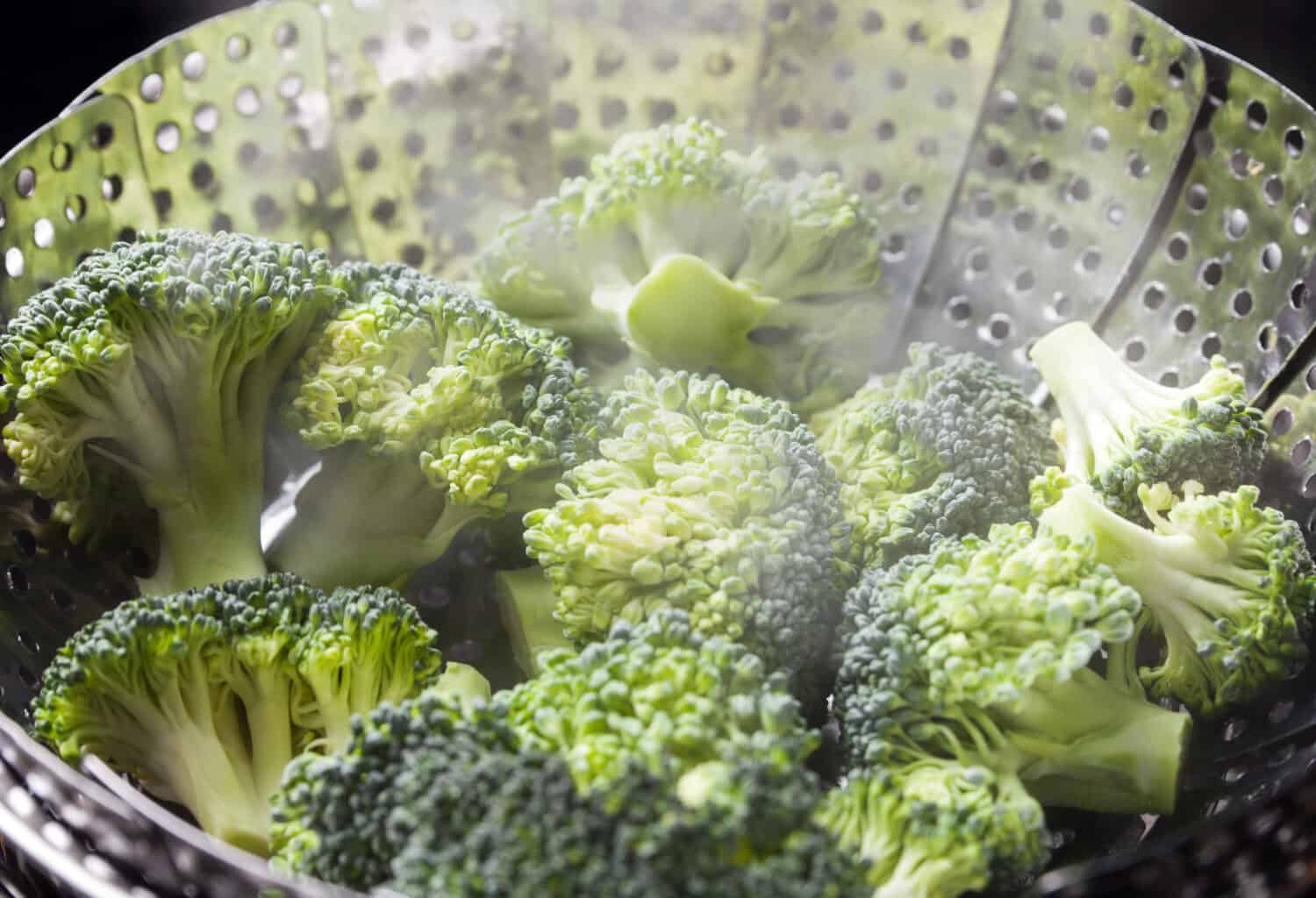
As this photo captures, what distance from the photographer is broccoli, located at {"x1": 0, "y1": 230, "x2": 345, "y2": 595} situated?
1.22 m

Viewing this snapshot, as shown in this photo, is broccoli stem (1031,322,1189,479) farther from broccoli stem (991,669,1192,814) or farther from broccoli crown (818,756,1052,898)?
broccoli crown (818,756,1052,898)

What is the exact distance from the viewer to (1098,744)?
43.3 inches

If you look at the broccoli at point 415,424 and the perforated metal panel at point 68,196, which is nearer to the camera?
the broccoli at point 415,424

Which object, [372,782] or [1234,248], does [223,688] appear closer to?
[372,782]

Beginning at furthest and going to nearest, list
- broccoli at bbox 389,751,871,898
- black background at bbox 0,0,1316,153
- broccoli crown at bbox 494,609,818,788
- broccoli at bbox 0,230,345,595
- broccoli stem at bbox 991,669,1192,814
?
black background at bbox 0,0,1316,153 < broccoli at bbox 0,230,345,595 < broccoli stem at bbox 991,669,1192,814 < broccoli crown at bbox 494,609,818,788 < broccoli at bbox 389,751,871,898

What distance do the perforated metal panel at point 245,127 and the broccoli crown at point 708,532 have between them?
0.65 meters

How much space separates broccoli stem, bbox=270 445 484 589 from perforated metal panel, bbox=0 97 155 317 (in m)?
0.40

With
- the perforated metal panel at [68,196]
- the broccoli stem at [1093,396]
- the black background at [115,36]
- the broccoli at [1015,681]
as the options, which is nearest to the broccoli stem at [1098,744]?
the broccoli at [1015,681]

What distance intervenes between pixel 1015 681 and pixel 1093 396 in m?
0.46

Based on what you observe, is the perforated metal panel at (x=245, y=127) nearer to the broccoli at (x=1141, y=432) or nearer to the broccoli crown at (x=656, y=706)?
the broccoli crown at (x=656, y=706)

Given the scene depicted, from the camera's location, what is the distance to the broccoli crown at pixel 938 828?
0.97 metres

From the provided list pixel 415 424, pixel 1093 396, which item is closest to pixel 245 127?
pixel 415 424

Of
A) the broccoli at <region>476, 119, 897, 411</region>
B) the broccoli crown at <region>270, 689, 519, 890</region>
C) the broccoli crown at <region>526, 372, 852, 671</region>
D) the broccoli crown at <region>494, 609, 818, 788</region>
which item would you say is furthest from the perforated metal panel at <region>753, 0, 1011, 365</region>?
the broccoli crown at <region>270, 689, 519, 890</region>

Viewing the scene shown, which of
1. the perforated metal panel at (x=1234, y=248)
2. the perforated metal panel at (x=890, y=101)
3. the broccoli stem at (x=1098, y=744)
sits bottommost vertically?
the broccoli stem at (x=1098, y=744)
